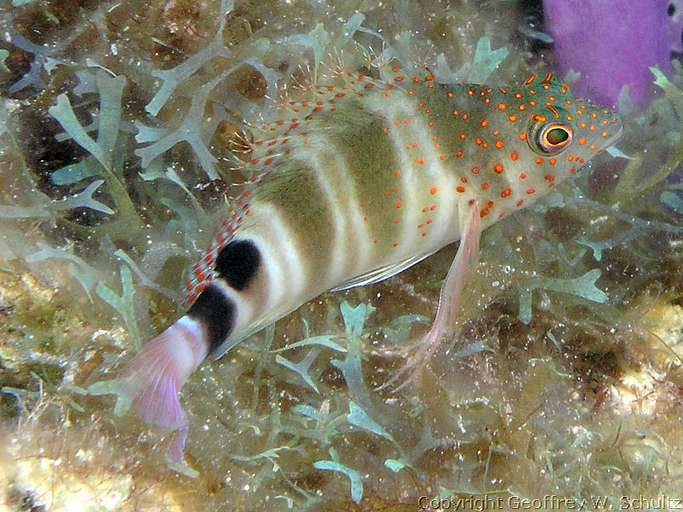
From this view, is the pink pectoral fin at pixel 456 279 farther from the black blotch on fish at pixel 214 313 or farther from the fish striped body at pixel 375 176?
the black blotch on fish at pixel 214 313

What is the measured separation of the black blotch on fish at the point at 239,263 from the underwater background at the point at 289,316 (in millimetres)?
533

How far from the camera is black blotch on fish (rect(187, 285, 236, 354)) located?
2490 millimetres

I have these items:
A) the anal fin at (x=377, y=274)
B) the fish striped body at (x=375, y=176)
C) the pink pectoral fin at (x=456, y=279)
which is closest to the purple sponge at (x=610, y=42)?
the fish striped body at (x=375, y=176)

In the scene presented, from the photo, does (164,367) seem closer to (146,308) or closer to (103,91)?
(146,308)

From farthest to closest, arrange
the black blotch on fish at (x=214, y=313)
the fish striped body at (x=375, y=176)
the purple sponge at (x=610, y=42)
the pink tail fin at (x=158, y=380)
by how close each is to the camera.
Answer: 1. the purple sponge at (x=610, y=42)
2. the fish striped body at (x=375, y=176)
3. the black blotch on fish at (x=214, y=313)
4. the pink tail fin at (x=158, y=380)

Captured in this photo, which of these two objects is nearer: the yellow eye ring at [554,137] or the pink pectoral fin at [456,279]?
the pink pectoral fin at [456,279]

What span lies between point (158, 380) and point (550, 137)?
2.30m

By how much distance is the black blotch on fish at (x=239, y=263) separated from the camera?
260 cm

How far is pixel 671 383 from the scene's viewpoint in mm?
3738

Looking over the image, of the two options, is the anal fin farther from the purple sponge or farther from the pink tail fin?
the purple sponge

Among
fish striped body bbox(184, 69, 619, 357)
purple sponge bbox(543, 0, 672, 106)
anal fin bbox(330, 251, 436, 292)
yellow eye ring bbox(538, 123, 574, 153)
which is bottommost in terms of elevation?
purple sponge bbox(543, 0, 672, 106)

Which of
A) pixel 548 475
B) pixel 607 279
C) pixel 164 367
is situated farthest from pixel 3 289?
pixel 607 279

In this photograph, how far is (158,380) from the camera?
238 centimetres

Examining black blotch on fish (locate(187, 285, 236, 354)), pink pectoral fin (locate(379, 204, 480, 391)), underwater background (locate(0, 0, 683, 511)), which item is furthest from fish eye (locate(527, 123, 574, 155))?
black blotch on fish (locate(187, 285, 236, 354))
